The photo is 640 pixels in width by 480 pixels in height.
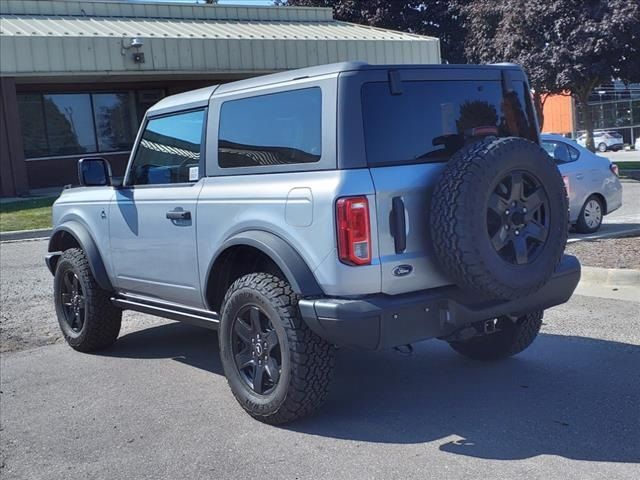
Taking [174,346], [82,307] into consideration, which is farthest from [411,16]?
[82,307]

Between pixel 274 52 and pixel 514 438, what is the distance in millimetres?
19641

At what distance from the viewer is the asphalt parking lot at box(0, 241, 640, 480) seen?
162 inches

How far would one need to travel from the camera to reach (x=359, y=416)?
15.9 feet

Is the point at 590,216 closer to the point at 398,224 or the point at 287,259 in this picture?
Answer: the point at 398,224

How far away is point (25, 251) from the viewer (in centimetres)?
1250

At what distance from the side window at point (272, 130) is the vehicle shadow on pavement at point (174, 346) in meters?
1.89

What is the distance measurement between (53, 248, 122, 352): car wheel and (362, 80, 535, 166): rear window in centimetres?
320

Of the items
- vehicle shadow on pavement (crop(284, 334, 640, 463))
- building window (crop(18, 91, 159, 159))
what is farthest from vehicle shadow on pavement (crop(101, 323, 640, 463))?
building window (crop(18, 91, 159, 159))

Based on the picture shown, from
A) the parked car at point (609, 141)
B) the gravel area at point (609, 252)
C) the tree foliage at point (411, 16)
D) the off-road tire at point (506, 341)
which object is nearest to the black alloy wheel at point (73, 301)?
the off-road tire at point (506, 341)

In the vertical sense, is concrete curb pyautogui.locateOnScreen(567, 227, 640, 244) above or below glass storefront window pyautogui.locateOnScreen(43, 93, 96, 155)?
below

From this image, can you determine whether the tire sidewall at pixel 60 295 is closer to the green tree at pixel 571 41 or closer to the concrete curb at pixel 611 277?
the concrete curb at pixel 611 277

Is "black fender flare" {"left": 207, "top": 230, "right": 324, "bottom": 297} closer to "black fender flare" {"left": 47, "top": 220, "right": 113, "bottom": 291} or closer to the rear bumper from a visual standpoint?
the rear bumper

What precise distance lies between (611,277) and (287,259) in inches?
180

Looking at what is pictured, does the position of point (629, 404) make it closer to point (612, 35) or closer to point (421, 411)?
point (421, 411)
